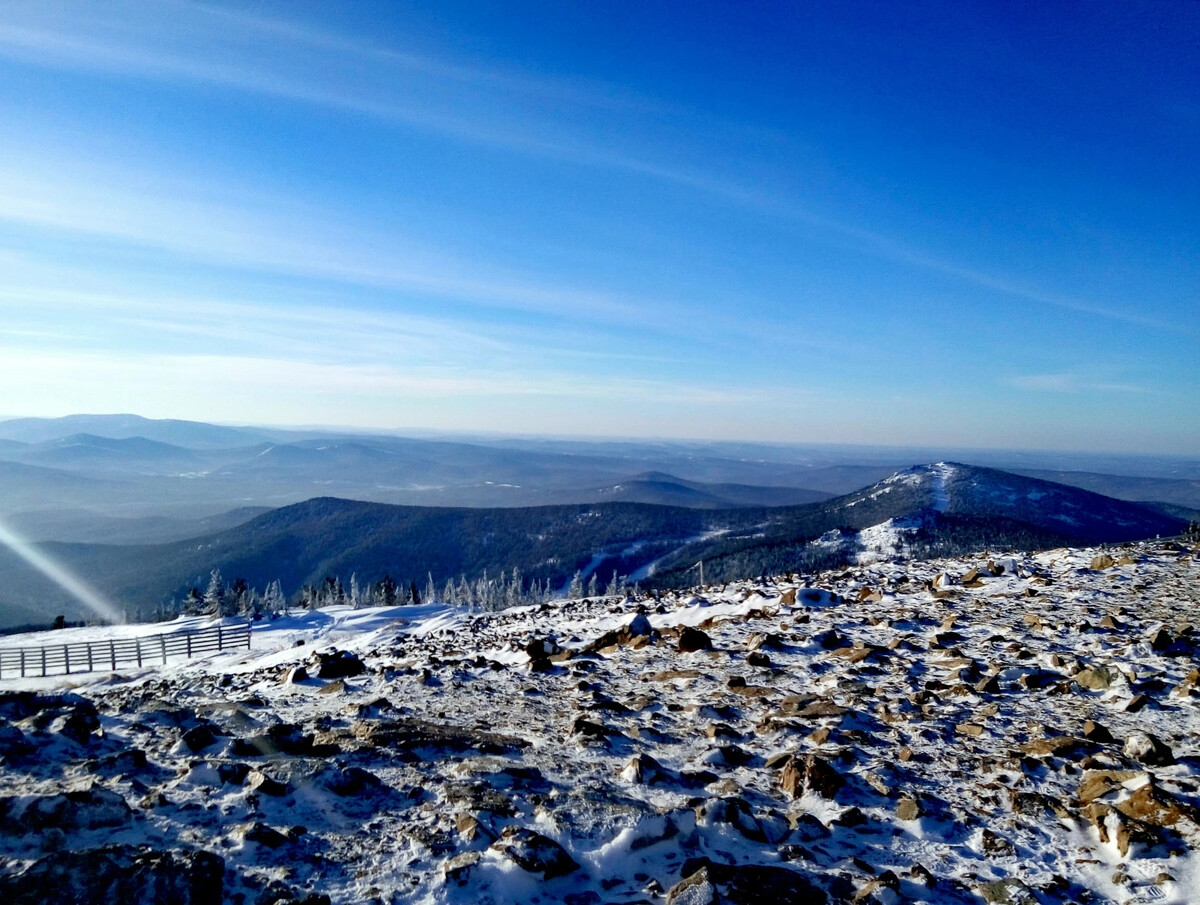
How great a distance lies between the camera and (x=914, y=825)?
6.57 m

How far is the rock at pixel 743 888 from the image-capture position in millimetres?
5098

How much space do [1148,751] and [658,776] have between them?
6.08m

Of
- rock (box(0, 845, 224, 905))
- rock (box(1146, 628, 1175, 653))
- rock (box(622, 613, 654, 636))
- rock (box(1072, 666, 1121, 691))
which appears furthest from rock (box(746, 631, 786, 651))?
rock (box(0, 845, 224, 905))

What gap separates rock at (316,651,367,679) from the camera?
44.5ft

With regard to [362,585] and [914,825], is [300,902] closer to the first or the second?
[914,825]

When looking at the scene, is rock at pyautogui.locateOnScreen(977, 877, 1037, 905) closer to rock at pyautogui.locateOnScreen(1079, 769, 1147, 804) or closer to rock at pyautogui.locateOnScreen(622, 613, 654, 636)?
rock at pyautogui.locateOnScreen(1079, 769, 1147, 804)

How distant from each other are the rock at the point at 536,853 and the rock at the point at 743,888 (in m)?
0.97

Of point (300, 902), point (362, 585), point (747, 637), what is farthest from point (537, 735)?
point (362, 585)

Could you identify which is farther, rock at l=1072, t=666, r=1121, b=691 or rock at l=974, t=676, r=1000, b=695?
rock at l=974, t=676, r=1000, b=695

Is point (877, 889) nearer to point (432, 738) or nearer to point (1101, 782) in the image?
point (1101, 782)

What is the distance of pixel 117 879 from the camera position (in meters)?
4.57

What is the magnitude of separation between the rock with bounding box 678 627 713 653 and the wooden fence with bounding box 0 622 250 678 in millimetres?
20763

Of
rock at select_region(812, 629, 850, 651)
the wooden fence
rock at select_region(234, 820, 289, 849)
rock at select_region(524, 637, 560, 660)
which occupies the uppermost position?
rock at select_region(234, 820, 289, 849)

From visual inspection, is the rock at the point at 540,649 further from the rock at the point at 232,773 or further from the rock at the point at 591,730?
the rock at the point at 232,773
